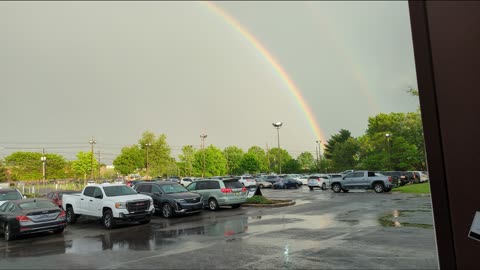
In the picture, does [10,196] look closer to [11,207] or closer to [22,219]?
[11,207]

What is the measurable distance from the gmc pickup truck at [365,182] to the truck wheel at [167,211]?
19094 millimetres

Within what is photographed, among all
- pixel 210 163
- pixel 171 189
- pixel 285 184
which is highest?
pixel 210 163

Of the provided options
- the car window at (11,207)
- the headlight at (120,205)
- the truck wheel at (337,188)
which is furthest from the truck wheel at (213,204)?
the truck wheel at (337,188)

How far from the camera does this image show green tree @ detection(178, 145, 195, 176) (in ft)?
287

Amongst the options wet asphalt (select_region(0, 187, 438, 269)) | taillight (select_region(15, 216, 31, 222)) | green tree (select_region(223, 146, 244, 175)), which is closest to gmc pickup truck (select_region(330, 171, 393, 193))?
wet asphalt (select_region(0, 187, 438, 269))

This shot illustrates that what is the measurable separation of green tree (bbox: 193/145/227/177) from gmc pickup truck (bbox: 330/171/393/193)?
50207 mm

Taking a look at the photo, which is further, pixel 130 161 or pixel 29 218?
pixel 130 161

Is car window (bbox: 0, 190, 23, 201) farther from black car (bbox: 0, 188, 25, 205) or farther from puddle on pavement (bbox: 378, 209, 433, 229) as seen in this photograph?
puddle on pavement (bbox: 378, 209, 433, 229)

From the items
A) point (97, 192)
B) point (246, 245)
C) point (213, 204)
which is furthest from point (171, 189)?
point (246, 245)

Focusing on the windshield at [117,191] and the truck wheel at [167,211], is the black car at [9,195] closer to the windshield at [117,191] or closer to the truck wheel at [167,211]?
the windshield at [117,191]

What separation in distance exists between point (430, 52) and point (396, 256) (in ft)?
22.8

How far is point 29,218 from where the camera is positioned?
1313 centimetres

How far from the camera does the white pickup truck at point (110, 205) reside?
50.1 feet

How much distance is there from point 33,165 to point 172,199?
9255cm
